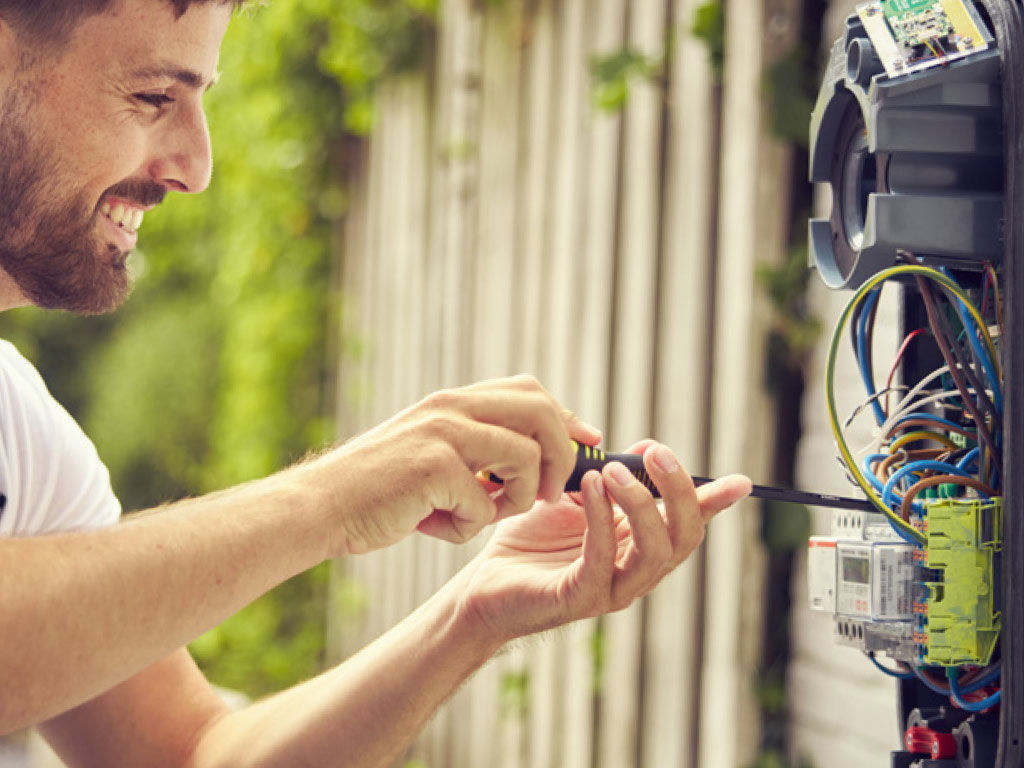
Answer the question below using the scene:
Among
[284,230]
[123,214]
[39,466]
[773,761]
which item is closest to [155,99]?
[123,214]

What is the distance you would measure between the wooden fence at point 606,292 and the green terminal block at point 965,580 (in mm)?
1106

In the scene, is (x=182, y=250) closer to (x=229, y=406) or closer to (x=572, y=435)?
(x=229, y=406)

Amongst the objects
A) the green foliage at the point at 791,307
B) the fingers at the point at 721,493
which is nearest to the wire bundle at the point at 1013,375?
the fingers at the point at 721,493

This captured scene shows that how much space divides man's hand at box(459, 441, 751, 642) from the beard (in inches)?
25.1

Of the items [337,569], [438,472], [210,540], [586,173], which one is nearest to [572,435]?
[438,472]

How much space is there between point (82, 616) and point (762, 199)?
1404 mm

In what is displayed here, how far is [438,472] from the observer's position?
1.11 metres

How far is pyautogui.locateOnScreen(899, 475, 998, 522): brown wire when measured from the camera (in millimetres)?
973

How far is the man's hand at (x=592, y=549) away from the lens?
3.71 ft

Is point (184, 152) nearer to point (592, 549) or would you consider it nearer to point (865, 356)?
point (592, 549)

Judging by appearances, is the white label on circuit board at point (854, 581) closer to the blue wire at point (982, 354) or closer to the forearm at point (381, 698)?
the blue wire at point (982, 354)

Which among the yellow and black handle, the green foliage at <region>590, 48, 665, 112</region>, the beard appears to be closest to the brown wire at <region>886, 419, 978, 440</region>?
the yellow and black handle

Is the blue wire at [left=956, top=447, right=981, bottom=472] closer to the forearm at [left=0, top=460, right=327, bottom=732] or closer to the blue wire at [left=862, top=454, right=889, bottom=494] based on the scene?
the blue wire at [left=862, top=454, right=889, bottom=494]

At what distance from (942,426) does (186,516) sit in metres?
0.67
